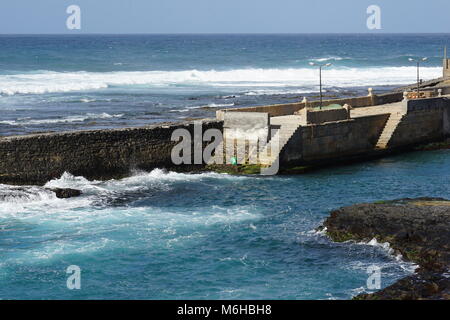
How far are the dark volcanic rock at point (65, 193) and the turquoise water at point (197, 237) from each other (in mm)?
285

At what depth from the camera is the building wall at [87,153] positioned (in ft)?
86.8

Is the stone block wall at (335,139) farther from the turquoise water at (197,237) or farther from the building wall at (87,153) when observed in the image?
the building wall at (87,153)

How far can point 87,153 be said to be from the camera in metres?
27.9

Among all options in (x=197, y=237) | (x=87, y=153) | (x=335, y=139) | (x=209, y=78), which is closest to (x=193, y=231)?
(x=197, y=237)

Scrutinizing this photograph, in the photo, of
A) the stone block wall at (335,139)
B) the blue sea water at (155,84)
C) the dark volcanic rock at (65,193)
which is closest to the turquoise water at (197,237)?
the dark volcanic rock at (65,193)

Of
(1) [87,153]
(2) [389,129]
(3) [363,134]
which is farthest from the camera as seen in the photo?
(2) [389,129]

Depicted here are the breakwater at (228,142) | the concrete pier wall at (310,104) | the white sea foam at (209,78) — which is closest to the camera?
the breakwater at (228,142)

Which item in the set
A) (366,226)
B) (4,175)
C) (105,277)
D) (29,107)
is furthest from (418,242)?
(29,107)

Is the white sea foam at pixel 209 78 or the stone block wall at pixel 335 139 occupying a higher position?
the white sea foam at pixel 209 78

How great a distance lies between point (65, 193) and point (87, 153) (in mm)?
2556

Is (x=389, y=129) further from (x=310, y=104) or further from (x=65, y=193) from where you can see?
(x=65, y=193)

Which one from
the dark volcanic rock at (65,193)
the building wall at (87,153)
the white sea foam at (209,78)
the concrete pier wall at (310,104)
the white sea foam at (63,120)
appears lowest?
the dark volcanic rock at (65,193)

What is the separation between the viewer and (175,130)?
2947 centimetres

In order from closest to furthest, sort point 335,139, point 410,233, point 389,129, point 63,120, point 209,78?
1. point 410,233
2. point 335,139
3. point 389,129
4. point 63,120
5. point 209,78
